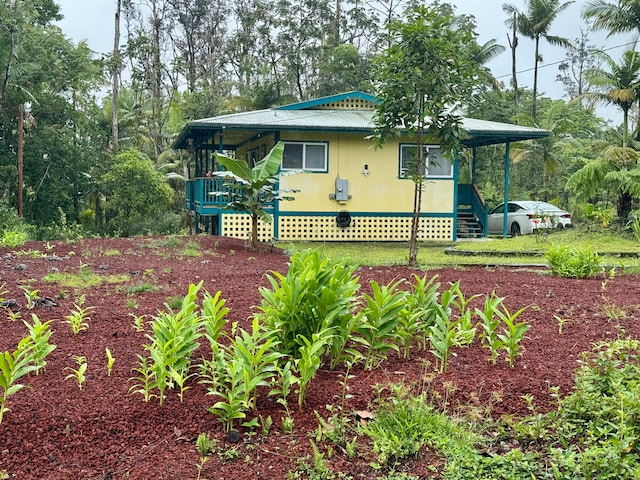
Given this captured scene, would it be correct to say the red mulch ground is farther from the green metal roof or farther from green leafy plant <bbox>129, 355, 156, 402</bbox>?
the green metal roof

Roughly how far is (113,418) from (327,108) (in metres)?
16.3

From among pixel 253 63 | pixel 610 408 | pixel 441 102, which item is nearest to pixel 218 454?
pixel 610 408

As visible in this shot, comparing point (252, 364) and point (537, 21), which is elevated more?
point (537, 21)

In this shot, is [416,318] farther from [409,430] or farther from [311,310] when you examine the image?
[409,430]

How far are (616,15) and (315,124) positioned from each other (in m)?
13.2

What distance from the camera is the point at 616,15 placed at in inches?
902

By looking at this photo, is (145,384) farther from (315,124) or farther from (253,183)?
(315,124)

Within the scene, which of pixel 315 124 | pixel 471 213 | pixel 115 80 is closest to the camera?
pixel 315 124

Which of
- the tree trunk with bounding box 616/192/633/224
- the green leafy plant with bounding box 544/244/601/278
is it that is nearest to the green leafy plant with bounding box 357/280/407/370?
the green leafy plant with bounding box 544/244/601/278

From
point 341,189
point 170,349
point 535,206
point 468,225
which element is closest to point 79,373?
point 170,349

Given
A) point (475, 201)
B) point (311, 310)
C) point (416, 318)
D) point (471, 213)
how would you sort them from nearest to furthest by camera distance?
point (311, 310), point (416, 318), point (475, 201), point (471, 213)

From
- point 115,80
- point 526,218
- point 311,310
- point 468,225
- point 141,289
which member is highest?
point 115,80

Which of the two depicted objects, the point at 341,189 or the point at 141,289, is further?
the point at 341,189

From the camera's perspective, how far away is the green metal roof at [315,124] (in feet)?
53.7
